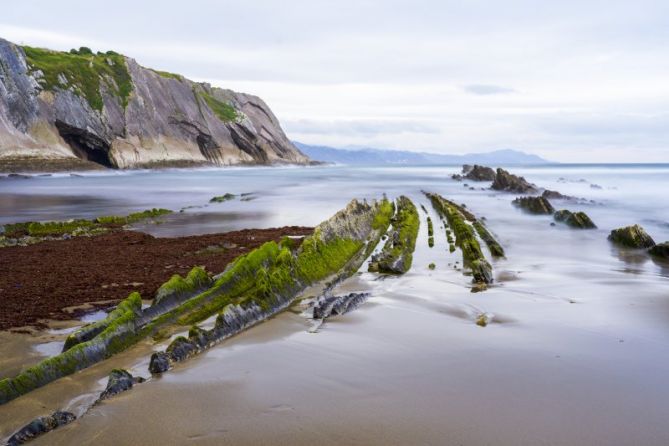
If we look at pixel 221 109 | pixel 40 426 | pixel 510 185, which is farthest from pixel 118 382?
pixel 221 109

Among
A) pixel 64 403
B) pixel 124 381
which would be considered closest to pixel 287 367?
pixel 124 381

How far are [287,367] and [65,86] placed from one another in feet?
279

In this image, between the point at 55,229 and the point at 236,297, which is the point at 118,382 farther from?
the point at 55,229

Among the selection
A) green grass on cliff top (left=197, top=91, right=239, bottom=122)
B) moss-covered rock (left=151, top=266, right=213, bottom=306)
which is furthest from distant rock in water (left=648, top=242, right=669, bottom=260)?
green grass on cliff top (left=197, top=91, right=239, bottom=122)

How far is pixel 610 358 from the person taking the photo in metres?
7.48

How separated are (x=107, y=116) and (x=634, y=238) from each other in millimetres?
81079

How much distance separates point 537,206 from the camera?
32.1 metres

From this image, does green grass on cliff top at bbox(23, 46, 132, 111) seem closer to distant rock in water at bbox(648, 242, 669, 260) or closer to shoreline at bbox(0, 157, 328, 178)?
shoreline at bbox(0, 157, 328, 178)

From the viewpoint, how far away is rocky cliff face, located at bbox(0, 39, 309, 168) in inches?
2746

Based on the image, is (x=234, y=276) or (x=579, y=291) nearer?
(x=234, y=276)

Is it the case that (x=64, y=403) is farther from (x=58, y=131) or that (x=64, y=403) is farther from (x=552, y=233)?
(x=58, y=131)

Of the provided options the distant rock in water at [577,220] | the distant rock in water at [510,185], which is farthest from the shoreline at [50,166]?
the distant rock in water at [577,220]

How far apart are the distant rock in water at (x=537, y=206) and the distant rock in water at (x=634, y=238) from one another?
11.1 metres

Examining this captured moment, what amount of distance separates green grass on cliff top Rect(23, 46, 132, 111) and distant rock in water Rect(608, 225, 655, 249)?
7855 cm
